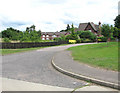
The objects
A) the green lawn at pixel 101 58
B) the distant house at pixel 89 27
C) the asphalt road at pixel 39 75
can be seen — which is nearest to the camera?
the asphalt road at pixel 39 75

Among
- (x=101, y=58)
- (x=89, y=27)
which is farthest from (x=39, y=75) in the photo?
(x=89, y=27)

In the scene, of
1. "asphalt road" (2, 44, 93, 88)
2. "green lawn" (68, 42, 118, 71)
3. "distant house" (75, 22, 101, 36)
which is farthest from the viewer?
"distant house" (75, 22, 101, 36)

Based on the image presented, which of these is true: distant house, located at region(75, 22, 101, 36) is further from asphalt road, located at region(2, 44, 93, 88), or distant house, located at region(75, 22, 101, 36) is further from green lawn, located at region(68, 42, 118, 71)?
asphalt road, located at region(2, 44, 93, 88)

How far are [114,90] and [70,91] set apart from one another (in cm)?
141

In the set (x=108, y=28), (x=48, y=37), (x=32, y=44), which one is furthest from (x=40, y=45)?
(x=48, y=37)

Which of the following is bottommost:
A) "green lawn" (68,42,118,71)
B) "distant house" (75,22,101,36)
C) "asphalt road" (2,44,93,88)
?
"asphalt road" (2,44,93,88)

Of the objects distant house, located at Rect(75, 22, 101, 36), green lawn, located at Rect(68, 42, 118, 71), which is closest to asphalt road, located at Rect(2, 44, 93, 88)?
green lawn, located at Rect(68, 42, 118, 71)

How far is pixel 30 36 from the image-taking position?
36.5 meters

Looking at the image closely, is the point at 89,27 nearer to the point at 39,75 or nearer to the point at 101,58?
the point at 101,58

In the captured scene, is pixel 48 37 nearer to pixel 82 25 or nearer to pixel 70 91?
pixel 82 25

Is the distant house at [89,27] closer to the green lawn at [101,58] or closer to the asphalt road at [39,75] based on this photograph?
the green lawn at [101,58]

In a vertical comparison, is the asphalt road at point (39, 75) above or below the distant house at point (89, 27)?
below

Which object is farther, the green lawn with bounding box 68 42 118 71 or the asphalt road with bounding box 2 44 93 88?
the green lawn with bounding box 68 42 118 71

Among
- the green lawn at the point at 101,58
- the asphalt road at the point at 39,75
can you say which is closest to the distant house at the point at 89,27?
the green lawn at the point at 101,58
